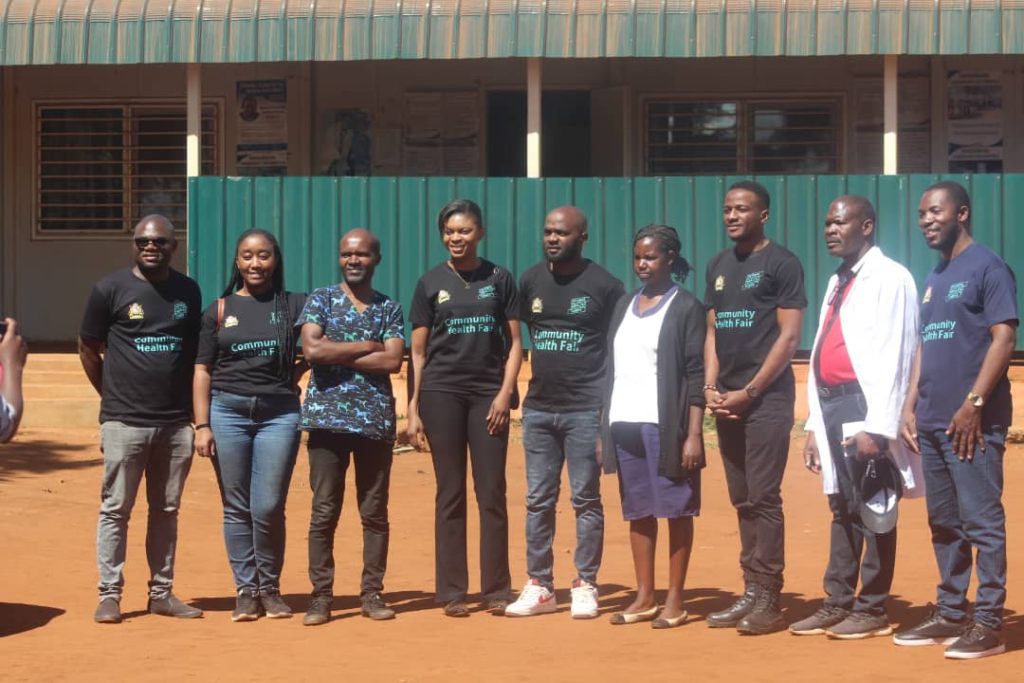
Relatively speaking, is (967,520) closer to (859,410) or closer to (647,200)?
(859,410)

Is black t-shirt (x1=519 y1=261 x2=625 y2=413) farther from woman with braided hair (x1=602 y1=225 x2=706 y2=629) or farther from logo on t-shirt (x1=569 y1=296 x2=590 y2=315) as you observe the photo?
woman with braided hair (x1=602 y1=225 x2=706 y2=629)

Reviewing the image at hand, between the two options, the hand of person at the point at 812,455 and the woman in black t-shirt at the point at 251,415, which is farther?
the woman in black t-shirt at the point at 251,415

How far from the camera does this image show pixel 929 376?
22.8 feet

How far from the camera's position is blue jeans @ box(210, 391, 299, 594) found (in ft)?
25.5

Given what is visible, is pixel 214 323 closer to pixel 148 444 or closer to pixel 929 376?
pixel 148 444

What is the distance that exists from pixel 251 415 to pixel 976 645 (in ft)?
10.9

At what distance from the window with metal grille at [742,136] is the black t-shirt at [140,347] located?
9.65m

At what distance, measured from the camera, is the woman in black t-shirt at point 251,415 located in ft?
25.5

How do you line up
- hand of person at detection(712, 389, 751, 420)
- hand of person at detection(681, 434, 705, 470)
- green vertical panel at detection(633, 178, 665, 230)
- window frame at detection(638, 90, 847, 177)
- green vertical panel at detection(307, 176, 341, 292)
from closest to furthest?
hand of person at detection(712, 389, 751, 420), hand of person at detection(681, 434, 705, 470), green vertical panel at detection(633, 178, 665, 230), green vertical panel at detection(307, 176, 341, 292), window frame at detection(638, 90, 847, 177)

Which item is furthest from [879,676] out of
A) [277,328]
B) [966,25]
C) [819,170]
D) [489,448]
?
[819,170]

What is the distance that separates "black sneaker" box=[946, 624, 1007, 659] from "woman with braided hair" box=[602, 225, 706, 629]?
1.29 m

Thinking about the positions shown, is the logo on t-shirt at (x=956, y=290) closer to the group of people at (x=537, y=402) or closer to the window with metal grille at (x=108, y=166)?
the group of people at (x=537, y=402)

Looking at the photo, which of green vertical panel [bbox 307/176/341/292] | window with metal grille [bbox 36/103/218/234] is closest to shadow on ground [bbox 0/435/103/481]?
green vertical panel [bbox 307/176/341/292]

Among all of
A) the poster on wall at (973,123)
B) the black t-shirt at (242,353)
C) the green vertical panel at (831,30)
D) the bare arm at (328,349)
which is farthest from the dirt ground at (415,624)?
the poster on wall at (973,123)
